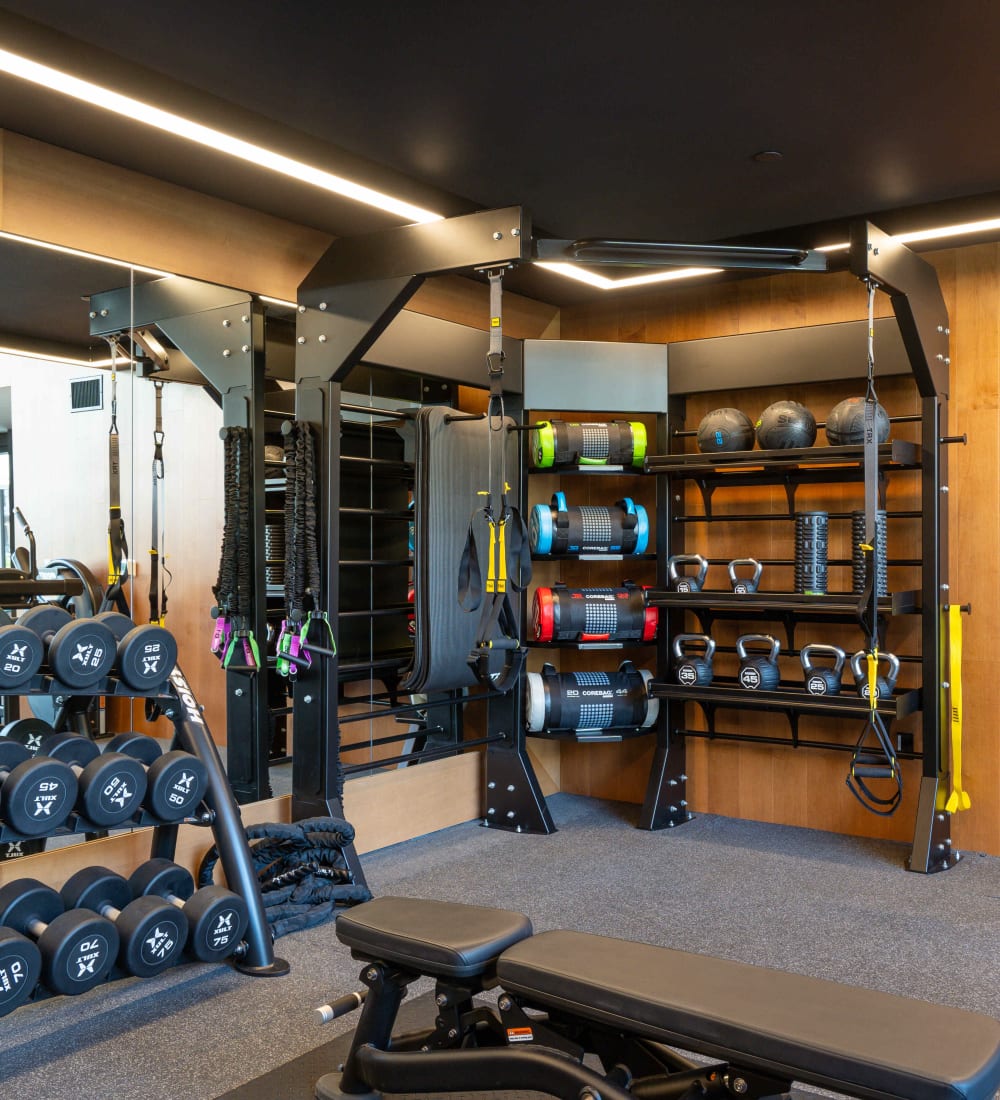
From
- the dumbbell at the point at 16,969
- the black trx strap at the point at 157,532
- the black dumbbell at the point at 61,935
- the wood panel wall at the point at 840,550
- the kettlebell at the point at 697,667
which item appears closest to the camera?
the dumbbell at the point at 16,969

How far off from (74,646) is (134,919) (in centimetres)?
79

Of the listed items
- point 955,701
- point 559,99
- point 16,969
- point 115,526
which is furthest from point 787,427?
point 16,969

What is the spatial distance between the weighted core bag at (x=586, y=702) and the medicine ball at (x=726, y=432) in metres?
1.22

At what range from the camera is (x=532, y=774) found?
5090mm

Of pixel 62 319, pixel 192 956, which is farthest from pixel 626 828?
pixel 62 319

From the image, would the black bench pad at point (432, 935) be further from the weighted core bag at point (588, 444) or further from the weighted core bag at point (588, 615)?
the weighted core bag at point (588, 444)

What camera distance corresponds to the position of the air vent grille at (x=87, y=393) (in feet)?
12.1

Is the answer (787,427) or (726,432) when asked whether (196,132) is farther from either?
(787,427)

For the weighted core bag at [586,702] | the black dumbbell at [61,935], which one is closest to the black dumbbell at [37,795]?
the black dumbbell at [61,935]

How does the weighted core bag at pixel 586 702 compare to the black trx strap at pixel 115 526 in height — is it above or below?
below

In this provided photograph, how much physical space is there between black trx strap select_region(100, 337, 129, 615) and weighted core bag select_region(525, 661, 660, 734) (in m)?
2.07

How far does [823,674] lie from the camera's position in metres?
4.59

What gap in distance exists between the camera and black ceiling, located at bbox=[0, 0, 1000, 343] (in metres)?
2.77

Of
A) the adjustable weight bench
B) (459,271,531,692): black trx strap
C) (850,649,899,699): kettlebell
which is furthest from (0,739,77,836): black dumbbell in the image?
(850,649,899,699): kettlebell
